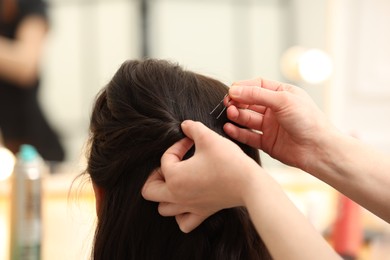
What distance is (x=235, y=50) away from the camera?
2238mm

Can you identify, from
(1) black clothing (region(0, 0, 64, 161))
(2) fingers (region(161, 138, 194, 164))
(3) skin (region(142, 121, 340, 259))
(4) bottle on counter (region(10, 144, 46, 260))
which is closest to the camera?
(3) skin (region(142, 121, 340, 259))

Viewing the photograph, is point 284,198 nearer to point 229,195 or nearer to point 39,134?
point 229,195

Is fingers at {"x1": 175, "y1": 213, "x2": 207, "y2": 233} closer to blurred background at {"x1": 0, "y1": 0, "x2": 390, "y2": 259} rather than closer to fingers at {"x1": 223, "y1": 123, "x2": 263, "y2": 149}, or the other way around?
fingers at {"x1": 223, "y1": 123, "x2": 263, "y2": 149}

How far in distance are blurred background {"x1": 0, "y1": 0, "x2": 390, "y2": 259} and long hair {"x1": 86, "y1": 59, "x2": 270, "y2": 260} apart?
100cm

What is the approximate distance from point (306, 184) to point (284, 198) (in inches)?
51.4

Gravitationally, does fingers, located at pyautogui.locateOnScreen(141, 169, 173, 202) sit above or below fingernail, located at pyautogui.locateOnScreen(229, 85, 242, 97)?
below

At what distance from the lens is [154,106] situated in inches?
32.0

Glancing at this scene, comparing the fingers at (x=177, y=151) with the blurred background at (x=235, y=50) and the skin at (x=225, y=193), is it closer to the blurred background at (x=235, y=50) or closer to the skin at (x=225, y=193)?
the skin at (x=225, y=193)

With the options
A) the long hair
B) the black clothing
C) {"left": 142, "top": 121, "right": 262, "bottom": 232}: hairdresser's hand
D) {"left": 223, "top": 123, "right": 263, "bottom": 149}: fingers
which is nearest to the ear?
the long hair

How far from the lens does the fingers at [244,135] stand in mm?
853

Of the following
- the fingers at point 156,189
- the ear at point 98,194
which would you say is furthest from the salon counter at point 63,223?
the fingers at point 156,189

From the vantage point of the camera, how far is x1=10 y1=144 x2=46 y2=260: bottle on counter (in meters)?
1.16

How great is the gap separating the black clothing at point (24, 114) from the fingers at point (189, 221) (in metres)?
1.37

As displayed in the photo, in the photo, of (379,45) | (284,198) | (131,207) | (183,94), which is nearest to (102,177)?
(131,207)
